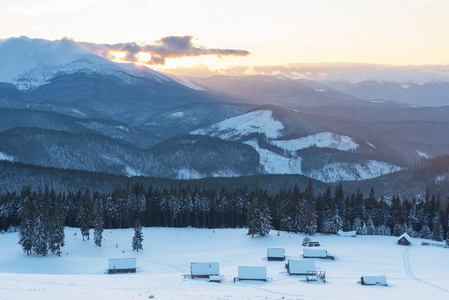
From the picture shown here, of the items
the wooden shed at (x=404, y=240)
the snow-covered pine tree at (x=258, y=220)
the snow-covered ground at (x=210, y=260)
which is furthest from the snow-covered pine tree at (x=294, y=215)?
the wooden shed at (x=404, y=240)

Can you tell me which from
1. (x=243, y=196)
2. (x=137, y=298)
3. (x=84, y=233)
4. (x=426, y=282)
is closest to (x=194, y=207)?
(x=243, y=196)

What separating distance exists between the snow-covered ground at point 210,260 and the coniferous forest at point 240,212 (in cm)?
615

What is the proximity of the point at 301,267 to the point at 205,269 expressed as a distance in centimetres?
1555

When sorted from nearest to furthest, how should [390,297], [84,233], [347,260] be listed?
[390,297] < [347,260] < [84,233]

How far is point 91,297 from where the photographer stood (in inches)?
2462

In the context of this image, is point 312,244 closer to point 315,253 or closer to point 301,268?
point 315,253

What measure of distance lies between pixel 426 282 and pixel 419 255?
2577cm

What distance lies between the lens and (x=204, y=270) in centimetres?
9206

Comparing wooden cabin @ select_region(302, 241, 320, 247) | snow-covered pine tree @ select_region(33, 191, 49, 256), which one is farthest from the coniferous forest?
snow-covered pine tree @ select_region(33, 191, 49, 256)

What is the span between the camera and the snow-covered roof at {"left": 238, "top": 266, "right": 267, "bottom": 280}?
88.7 metres

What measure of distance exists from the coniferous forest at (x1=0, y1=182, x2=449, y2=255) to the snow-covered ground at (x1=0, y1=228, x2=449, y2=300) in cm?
615

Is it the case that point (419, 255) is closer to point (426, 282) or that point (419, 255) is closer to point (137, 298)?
point (426, 282)

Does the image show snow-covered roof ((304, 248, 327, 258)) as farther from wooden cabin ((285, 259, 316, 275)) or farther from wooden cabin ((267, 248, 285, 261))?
wooden cabin ((285, 259, 316, 275))

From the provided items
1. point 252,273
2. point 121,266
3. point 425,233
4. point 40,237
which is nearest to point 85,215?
point 40,237
